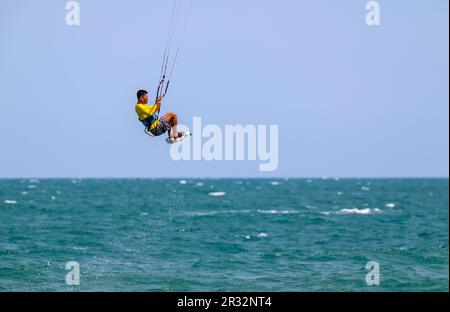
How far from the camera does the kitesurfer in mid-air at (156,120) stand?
835 inches

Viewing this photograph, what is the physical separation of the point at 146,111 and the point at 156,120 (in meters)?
0.34

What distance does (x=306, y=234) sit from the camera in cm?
5362

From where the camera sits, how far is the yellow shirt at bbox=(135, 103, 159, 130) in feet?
69.6

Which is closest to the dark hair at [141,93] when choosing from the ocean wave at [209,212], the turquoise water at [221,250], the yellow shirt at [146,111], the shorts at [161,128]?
the yellow shirt at [146,111]

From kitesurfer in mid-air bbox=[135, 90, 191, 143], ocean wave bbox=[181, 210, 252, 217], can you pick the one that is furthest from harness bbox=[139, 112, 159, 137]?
ocean wave bbox=[181, 210, 252, 217]

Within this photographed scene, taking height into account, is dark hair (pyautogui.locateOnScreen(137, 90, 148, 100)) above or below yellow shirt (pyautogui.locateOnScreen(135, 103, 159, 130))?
above

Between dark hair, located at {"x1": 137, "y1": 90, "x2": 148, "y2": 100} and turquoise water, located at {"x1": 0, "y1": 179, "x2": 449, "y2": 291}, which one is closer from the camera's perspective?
dark hair, located at {"x1": 137, "y1": 90, "x2": 148, "y2": 100}

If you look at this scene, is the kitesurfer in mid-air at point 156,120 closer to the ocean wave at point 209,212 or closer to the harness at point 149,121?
the harness at point 149,121

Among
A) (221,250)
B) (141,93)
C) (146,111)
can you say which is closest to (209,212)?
(221,250)

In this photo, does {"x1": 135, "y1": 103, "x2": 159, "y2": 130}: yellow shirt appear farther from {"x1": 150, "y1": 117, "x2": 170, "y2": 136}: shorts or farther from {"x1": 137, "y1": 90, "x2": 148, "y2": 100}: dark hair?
{"x1": 137, "y1": 90, "x2": 148, "y2": 100}: dark hair

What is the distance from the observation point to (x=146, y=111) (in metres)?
21.2

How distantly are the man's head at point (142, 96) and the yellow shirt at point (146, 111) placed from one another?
4.1 inches

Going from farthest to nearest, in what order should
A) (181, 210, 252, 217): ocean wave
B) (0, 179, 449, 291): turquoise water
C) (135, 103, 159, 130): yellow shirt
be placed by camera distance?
1. (181, 210, 252, 217): ocean wave
2. (0, 179, 449, 291): turquoise water
3. (135, 103, 159, 130): yellow shirt

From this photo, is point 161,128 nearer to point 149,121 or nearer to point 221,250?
point 149,121
